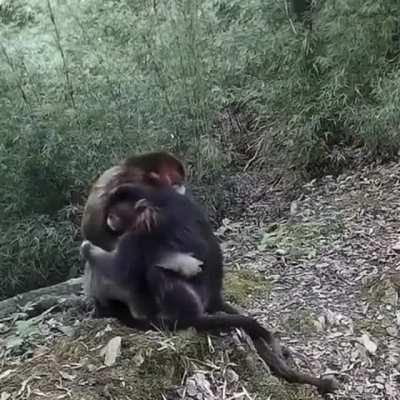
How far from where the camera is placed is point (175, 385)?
7.23 ft

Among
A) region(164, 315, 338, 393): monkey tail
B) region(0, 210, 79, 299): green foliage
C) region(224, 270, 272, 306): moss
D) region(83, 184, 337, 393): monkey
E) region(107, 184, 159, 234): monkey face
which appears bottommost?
region(0, 210, 79, 299): green foliage

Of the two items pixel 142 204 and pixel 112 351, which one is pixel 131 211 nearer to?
pixel 142 204

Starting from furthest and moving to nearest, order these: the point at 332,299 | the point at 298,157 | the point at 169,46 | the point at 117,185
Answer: the point at 298,157 → the point at 169,46 → the point at 332,299 → the point at 117,185

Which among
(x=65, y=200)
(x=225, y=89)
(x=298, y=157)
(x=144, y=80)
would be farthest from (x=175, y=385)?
(x=225, y=89)

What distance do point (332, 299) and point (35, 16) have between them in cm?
295

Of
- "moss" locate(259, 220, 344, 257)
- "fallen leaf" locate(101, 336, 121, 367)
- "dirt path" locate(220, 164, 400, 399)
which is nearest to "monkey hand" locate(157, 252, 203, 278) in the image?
"fallen leaf" locate(101, 336, 121, 367)

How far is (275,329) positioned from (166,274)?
587mm

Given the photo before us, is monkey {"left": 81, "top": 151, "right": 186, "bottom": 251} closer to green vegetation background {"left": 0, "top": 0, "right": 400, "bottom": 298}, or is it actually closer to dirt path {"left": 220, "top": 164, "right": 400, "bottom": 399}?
dirt path {"left": 220, "top": 164, "right": 400, "bottom": 399}

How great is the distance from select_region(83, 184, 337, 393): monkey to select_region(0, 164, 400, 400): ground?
5 centimetres

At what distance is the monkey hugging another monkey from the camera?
233 cm

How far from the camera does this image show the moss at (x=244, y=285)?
299 centimetres

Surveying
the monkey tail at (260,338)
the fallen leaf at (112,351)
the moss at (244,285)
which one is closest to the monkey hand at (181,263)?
the monkey tail at (260,338)

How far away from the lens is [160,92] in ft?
16.4

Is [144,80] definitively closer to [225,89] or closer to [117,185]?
[225,89]
